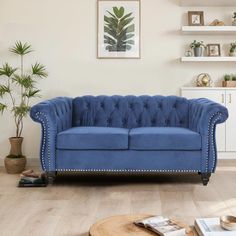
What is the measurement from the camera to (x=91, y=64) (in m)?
5.07

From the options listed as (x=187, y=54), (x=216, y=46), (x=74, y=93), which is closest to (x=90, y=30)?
(x=74, y=93)

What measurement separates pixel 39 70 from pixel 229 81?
223 centimetres

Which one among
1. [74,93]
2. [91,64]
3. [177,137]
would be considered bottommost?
[177,137]

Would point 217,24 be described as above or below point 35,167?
above

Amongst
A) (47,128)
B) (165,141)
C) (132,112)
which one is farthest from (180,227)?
(132,112)

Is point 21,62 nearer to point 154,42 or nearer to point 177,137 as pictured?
point 154,42

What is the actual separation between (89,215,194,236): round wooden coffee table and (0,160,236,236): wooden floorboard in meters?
0.61

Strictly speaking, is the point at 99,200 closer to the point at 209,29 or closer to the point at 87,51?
the point at 87,51

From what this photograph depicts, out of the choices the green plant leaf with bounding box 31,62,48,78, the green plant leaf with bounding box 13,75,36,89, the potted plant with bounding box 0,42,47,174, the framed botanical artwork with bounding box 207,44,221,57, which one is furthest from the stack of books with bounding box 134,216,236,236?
the framed botanical artwork with bounding box 207,44,221,57

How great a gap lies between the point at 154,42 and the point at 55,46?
1.19 meters

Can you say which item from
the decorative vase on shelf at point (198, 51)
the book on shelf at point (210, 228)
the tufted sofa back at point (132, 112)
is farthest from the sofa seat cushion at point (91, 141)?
the book on shelf at point (210, 228)

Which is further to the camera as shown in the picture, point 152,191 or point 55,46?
point 55,46

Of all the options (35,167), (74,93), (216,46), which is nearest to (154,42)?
(216,46)

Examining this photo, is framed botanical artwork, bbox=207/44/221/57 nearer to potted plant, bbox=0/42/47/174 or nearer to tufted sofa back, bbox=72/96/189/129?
tufted sofa back, bbox=72/96/189/129
